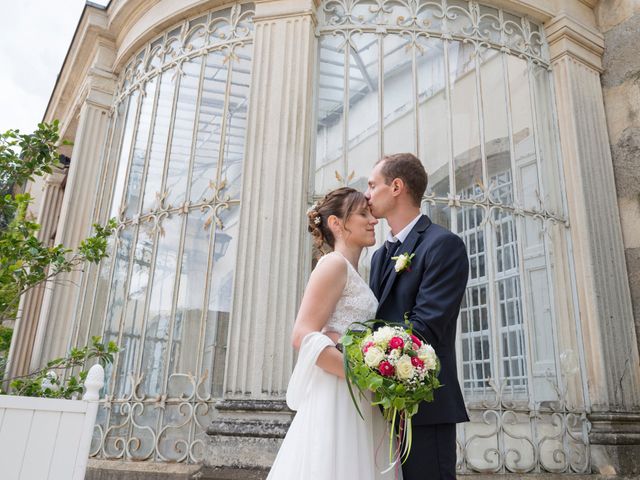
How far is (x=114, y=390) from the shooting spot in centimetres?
469

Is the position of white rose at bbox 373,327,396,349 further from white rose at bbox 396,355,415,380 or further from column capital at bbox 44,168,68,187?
column capital at bbox 44,168,68,187

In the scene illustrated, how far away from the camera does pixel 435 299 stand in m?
2.10

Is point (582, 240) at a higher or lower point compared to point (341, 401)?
higher

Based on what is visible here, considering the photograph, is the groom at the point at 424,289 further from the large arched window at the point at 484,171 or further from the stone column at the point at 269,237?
the large arched window at the point at 484,171

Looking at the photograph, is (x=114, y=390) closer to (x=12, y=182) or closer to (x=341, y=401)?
(x=12, y=182)

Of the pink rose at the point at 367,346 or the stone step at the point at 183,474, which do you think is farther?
the stone step at the point at 183,474

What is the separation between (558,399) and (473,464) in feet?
3.11

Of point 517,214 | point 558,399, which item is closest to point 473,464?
point 558,399

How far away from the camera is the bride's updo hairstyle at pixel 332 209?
244 cm

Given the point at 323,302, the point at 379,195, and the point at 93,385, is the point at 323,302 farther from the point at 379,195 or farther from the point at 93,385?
the point at 93,385

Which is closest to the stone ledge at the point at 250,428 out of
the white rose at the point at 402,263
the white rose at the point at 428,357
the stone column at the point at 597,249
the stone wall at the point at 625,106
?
the white rose at the point at 402,263

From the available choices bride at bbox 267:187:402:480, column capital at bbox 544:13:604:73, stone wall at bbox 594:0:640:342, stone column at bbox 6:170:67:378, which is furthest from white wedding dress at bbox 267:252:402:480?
stone column at bbox 6:170:67:378

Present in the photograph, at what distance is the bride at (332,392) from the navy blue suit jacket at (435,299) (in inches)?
6.1

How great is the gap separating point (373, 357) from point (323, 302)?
38cm
